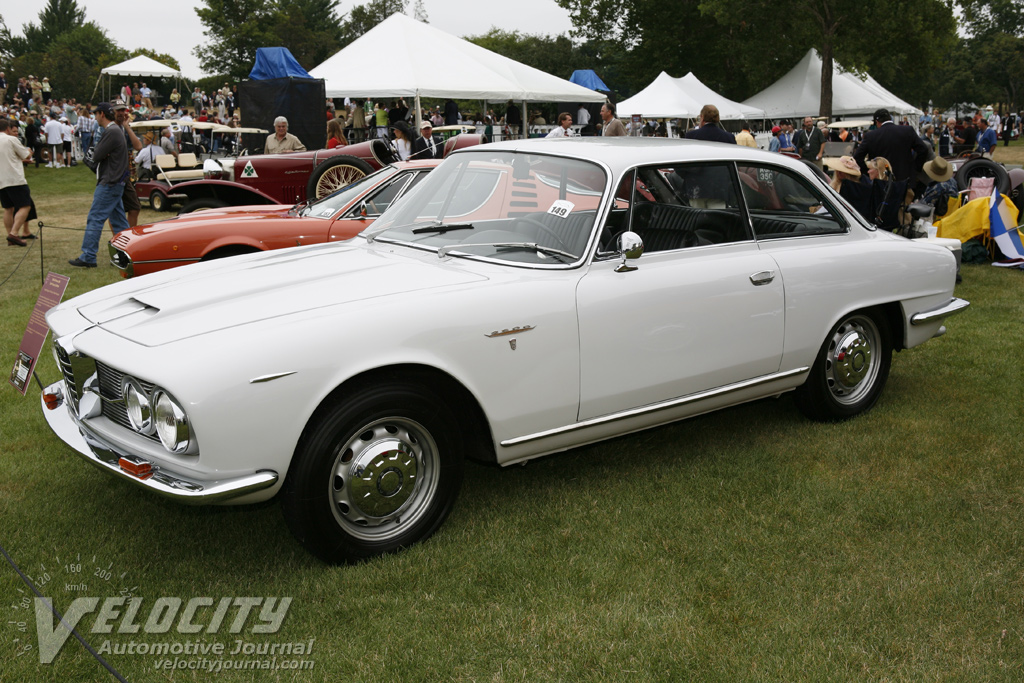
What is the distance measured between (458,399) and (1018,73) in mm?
90202

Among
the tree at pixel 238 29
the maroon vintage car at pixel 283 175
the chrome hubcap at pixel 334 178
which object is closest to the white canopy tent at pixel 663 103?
the maroon vintage car at pixel 283 175

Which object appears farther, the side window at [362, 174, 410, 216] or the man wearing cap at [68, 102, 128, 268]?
the man wearing cap at [68, 102, 128, 268]

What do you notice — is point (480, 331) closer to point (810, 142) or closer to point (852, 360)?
point (852, 360)

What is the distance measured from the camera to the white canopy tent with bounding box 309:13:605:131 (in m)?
19.5

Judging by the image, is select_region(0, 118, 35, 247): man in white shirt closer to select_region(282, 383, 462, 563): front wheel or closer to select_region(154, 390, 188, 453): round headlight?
select_region(154, 390, 188, 453): round headlight

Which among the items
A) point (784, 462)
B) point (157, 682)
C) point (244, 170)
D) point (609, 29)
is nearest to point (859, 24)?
point (609, 29)

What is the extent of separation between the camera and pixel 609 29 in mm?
52406

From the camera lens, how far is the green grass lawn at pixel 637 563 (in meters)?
2.87

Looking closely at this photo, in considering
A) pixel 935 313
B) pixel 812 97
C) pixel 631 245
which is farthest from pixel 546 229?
pixel 812 97

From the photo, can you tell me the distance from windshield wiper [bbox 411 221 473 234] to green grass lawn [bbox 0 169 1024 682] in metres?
1.26

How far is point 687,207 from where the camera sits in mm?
4352

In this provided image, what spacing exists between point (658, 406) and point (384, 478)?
55.0 inches

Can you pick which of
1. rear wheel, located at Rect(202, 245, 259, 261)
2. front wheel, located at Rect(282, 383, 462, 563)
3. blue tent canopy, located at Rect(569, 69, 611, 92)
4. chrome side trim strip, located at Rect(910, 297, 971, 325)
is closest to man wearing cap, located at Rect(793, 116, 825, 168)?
blue tent canopy, located at Rect(569, 69, 611, 92)

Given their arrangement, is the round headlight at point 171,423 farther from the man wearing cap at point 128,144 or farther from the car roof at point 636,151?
the man wearing cap at point 128,144
